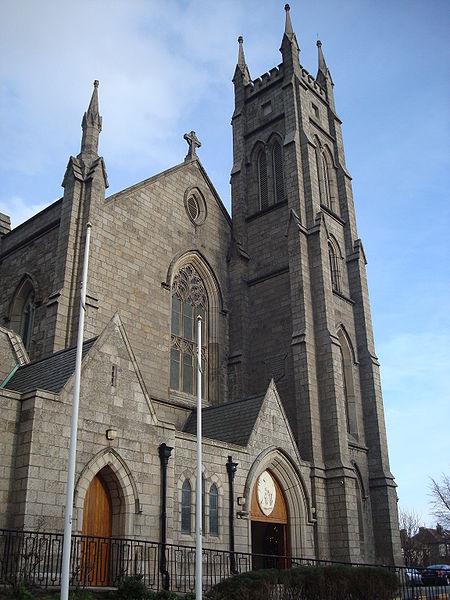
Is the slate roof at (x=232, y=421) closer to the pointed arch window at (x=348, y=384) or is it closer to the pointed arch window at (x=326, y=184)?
the pointed arch window at (x=348, y=384)

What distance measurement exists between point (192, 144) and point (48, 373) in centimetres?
1687

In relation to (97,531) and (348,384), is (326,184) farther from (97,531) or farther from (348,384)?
(97,531)

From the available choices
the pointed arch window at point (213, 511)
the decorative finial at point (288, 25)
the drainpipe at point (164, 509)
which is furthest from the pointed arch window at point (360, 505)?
the decorative finial at point (288, 25)

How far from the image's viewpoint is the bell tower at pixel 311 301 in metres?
23.6

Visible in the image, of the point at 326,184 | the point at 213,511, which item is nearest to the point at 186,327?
the point at 213,511

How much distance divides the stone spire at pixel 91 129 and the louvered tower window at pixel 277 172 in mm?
9417

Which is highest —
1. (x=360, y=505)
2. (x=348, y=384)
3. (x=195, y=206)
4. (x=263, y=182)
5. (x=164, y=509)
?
(x=263, y=182)

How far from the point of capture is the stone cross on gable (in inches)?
1146

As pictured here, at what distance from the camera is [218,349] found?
26969mm

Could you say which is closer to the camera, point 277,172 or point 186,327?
point 186,327

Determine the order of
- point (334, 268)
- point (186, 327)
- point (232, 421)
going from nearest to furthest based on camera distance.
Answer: point (232, 421)
point (186, 327)
point (334, 268)

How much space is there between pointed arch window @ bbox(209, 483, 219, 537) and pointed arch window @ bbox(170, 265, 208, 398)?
6651 mm

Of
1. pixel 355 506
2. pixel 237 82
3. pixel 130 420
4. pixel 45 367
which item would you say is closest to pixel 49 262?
pixel 45 367

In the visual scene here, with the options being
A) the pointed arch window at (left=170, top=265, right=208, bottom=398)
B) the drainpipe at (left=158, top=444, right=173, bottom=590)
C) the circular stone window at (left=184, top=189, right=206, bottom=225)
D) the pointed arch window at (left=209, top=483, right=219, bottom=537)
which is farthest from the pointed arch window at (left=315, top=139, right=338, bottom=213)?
the drainpipe at (left=158, top=444, right=173, bottom=590)
